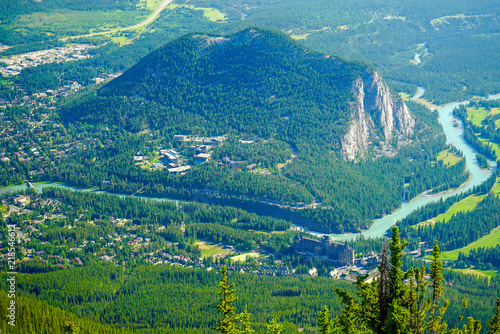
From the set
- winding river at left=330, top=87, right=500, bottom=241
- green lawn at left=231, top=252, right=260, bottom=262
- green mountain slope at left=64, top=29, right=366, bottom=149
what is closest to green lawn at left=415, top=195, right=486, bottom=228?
winding river at left=330, top=87, right=500, bottom=241

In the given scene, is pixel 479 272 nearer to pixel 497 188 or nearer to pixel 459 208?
pixel 459 208

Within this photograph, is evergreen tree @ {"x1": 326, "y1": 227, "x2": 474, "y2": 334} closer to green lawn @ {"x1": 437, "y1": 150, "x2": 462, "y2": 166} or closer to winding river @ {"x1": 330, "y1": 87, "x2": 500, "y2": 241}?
winding river @ {"x1": 330, "y1": 87, "x2": 500, "y2": 241}

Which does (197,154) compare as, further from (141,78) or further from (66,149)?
(141,78)

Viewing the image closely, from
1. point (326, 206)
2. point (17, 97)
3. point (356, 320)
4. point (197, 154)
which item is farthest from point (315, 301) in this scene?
point (17, 97)

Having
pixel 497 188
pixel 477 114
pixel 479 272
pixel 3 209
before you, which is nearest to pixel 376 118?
pixel 497 188

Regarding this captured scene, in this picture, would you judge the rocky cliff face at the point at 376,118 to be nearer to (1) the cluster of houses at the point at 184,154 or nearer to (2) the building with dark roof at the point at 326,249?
(1) the cluster of houses at the point at 184,154

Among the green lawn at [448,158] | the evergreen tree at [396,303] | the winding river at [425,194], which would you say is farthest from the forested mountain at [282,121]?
the evergreen tree at [396,303]
